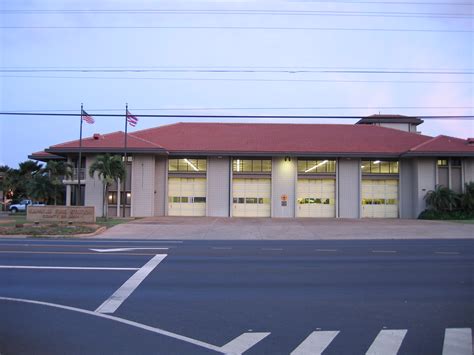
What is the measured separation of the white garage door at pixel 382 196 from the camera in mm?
42375

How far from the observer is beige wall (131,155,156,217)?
1578 inches

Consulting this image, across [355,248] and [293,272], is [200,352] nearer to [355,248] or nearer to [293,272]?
[293,272]

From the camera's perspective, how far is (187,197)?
139 ft

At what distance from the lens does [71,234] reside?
24.7m

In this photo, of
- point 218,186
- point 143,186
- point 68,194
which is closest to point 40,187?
point 68,194

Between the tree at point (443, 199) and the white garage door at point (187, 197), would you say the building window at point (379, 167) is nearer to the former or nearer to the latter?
the tree at point (443, 199)

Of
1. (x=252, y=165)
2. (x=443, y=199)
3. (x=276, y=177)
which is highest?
(x=252, y=165)

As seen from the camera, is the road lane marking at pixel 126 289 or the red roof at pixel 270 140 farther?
the red roof at pixel 270 140

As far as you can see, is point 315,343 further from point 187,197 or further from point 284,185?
point 187,197

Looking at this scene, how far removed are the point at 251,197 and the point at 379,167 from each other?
1158cm

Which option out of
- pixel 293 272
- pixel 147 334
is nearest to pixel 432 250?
pixel 293 272

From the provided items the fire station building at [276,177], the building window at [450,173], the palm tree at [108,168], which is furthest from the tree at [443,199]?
the palm tree at [108,168]

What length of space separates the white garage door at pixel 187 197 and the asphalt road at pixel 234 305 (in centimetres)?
2668

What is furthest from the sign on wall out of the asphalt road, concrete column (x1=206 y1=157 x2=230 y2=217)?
the asphalt road
